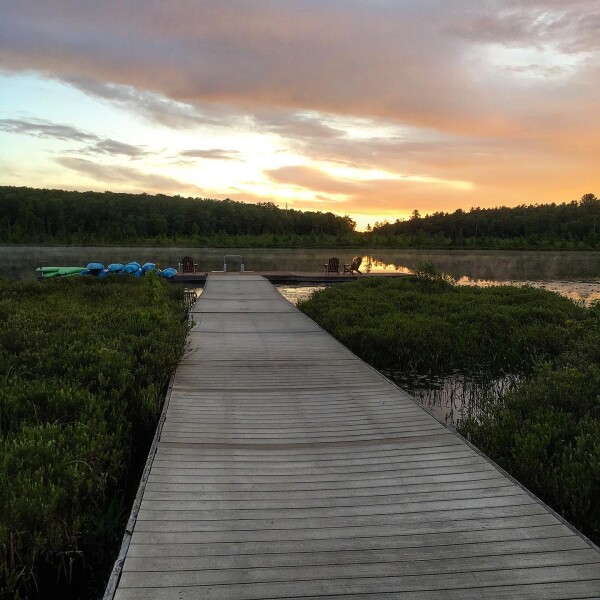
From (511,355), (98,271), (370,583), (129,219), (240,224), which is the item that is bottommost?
(511,355)

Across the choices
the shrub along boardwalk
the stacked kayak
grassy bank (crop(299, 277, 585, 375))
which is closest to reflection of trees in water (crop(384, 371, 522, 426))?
grassy bank (crop(299, 277, 585, 375))

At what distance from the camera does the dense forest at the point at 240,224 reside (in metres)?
60.2

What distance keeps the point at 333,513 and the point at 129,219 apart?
252 ft

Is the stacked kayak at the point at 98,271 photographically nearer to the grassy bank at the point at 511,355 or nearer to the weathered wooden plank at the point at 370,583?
the grassy bank at the point at 511,355

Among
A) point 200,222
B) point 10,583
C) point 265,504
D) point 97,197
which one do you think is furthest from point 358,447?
point 97,197

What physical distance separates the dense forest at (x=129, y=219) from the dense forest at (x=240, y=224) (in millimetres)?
126

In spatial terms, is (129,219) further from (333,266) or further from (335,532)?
(335,532)

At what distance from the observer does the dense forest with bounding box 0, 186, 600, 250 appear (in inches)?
2370

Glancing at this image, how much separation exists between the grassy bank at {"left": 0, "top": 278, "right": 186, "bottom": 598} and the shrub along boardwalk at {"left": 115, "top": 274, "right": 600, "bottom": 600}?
1.68 feet

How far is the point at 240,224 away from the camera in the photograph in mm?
88812

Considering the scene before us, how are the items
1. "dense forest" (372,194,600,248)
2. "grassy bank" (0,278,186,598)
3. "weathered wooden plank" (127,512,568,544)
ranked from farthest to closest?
1. "dense forest" (372,194,600,248)
2. "grassy bank" (0,278,186,598)
3. "weathered wooden plank" (127,512,568,544)

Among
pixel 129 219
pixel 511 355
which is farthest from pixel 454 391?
pixel 129 219

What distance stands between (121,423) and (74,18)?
42.0 ft

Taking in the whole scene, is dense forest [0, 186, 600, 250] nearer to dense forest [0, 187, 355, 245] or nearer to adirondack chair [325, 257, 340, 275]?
dense forest [0, 187, 355, 245]
